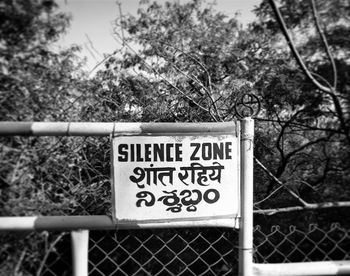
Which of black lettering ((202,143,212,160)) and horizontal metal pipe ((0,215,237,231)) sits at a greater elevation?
black lettering ((202,143,212,160))

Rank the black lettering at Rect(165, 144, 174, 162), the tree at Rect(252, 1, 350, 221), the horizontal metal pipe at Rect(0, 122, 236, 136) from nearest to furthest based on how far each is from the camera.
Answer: the horizontal metal pipe at Rect(0, 122, 236, 136) < the black lettering at Rect(165, 144, 174, 162) < the tree at Rect(252, 1, 350, 221)

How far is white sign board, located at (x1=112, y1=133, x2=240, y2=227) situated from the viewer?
51.3 inches

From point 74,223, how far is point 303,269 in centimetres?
99

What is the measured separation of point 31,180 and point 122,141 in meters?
0.53

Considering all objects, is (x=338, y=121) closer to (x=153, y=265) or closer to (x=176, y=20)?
(x=153, y=265)

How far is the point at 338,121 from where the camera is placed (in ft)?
5.90

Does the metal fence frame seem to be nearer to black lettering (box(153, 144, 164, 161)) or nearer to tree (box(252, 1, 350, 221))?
black lettering (box(153, 144, 164, 161))

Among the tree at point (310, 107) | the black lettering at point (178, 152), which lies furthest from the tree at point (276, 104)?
the black lettering at point (178, 152)

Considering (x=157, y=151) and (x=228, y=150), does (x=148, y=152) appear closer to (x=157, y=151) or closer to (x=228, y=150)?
(x=157, y=151)

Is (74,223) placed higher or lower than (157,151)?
lower

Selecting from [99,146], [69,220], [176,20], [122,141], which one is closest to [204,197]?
[122,141]

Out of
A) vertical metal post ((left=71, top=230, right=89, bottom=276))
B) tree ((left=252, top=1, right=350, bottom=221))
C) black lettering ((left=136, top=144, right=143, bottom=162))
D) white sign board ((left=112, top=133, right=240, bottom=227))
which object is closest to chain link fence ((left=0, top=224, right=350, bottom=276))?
vertical metal post ((left=71, top=230, right=89, bottom=276))

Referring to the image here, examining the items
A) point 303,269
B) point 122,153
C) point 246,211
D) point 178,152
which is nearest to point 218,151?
point 178,152

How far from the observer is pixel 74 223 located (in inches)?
49.5
